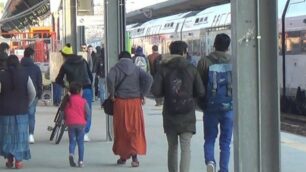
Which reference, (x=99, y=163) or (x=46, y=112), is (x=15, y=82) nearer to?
(x=99, y=163)

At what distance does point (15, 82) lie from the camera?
9891 mm

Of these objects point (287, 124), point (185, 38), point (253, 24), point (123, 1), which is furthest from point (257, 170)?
point (185, 38)

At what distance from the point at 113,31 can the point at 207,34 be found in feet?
48.9

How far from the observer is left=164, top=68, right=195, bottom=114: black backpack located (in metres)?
8.23

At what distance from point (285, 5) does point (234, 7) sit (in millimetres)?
14994

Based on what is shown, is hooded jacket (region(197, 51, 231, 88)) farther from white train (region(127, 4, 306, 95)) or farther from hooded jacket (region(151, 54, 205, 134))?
white train (region(127, 4, 306, 95))

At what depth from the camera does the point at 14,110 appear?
990cm

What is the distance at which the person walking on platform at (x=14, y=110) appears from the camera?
9.88 m

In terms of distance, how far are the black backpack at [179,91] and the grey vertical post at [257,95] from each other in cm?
192

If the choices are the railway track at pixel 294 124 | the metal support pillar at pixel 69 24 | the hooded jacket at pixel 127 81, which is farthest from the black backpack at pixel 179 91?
the metal support pillar at pixel 69 24

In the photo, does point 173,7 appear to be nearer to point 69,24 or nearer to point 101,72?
point 101,72

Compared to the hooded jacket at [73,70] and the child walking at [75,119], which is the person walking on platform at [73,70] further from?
the child walking at [75,119]

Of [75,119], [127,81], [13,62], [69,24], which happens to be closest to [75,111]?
[75,119]

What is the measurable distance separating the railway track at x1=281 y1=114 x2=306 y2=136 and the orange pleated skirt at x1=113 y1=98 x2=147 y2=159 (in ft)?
22.5
